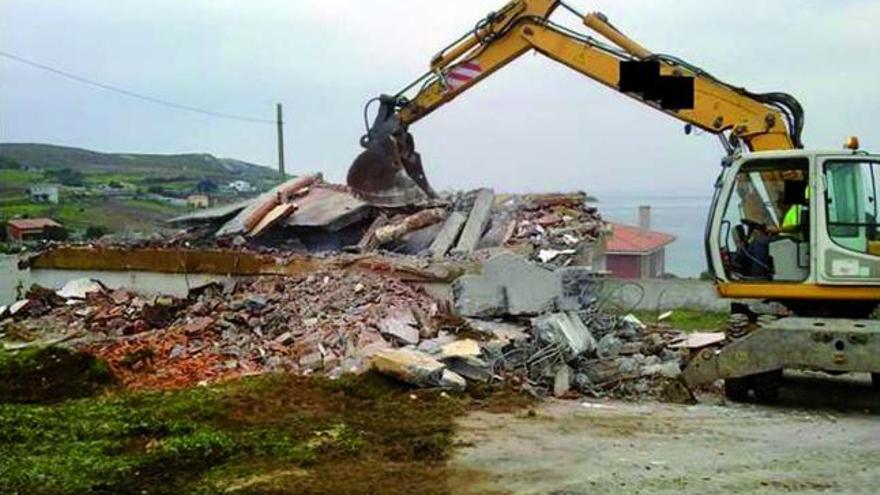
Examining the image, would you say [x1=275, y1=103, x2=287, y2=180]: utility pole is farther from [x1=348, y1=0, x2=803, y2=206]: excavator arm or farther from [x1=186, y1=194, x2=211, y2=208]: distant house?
[x1=348, y1=0, x2=803, y2=206]: excavator arm

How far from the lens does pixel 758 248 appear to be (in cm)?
837

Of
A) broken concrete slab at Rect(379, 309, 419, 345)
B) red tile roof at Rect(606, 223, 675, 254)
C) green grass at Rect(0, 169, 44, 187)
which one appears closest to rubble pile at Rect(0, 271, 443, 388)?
broken concrete slab at Rect(379, 309, 419, 345)

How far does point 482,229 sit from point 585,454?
6.82 meters

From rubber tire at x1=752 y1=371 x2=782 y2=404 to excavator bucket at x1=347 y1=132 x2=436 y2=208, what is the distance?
6.39 meters

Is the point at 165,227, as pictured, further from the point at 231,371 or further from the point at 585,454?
the point at 585,454

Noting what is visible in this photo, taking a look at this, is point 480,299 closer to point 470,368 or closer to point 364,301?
point 364,301

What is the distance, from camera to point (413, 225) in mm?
13117

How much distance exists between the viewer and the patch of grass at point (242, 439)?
5.65 metres

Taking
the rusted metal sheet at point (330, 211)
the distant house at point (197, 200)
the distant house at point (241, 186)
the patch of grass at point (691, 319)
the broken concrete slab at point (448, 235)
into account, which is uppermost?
the distant house at point (241, 186)

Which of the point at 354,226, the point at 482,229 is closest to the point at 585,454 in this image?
the point at 482,229

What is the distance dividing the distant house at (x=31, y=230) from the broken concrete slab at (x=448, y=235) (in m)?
7.55

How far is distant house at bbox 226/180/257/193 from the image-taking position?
19559 millimetres

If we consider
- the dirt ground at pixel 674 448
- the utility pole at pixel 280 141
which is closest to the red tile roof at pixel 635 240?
the utility pole at pixel 280 141

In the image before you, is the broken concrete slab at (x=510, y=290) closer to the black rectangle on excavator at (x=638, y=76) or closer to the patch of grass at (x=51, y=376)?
the black rectangle on excavator at (x=638, y=76)
